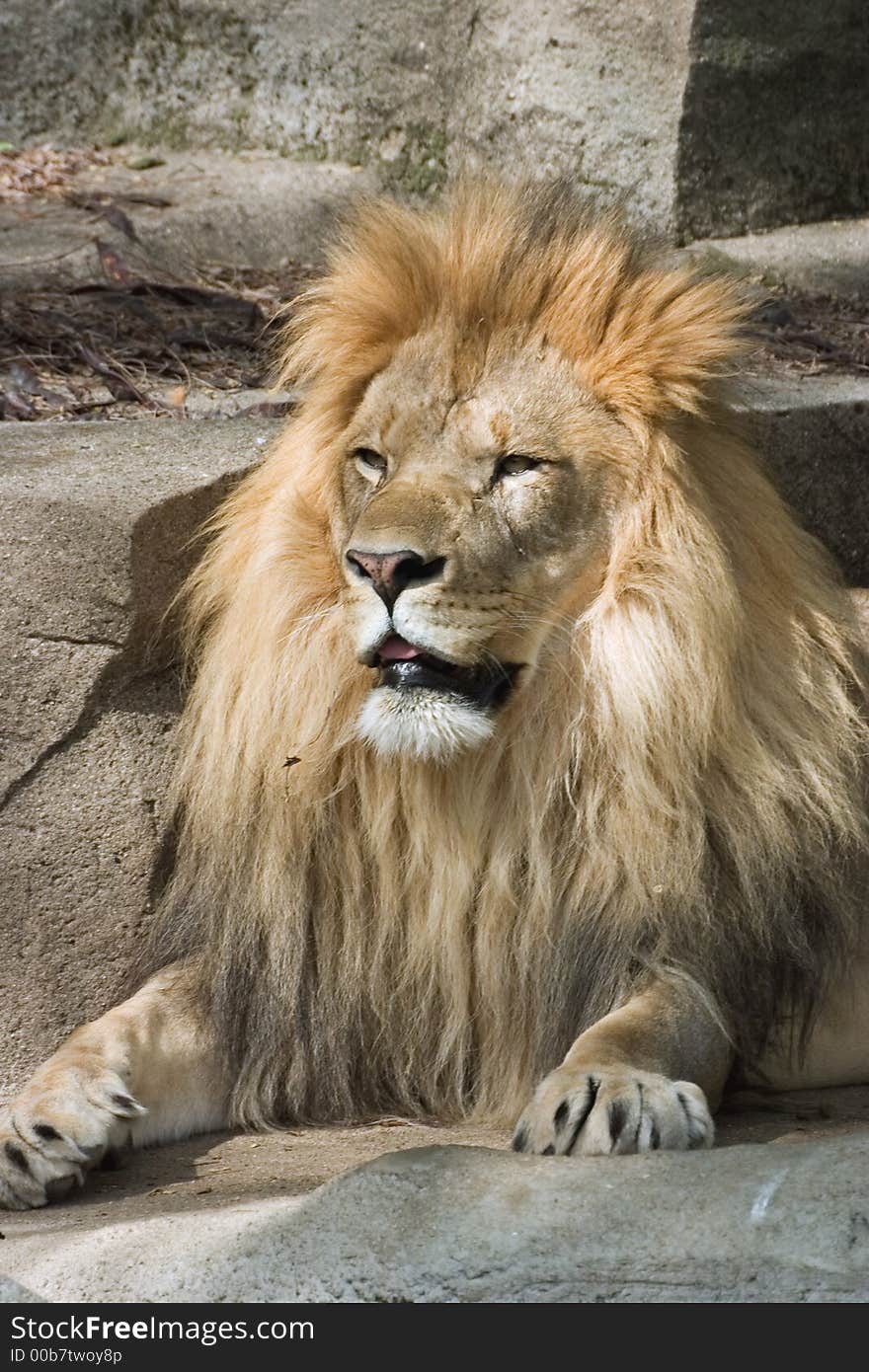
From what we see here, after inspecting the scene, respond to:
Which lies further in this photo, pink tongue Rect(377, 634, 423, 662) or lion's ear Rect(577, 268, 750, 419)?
lion's ear Rect(577, 268, 750, 419)

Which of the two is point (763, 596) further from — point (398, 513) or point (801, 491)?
point (801, 491)

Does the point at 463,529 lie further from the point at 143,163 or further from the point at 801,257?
the point at 143,163

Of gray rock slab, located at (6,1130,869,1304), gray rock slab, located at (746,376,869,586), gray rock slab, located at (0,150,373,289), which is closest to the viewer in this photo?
gray rock slab, located at (6,1130,869,1304)

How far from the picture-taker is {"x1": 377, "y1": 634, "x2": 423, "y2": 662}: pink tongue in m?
2.83

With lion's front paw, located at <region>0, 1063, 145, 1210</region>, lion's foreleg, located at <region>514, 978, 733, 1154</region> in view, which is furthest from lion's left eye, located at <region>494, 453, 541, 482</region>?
lion's front paw, located at <region>0, 1063, 145, 1210</region>

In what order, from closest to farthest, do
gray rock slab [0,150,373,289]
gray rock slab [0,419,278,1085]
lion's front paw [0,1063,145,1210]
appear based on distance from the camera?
lion's front paw [0,1063,145,1210], gray rock slab [0,419,278,1085], gray rock slab [0,150,373,289]

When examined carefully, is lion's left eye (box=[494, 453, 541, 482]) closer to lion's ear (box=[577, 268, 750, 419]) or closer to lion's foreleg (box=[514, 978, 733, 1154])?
lion's ear (box=[577, 268, 750, 419])

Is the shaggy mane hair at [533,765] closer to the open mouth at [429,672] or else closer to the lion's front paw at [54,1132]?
the open mouth at [429,672]

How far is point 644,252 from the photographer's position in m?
3.21

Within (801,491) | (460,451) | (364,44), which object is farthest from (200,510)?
(364,44)

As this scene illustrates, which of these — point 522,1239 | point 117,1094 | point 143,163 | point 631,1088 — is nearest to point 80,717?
point 117,1094

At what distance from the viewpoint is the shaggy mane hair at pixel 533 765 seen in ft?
9.81

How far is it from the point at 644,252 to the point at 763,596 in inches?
24.1

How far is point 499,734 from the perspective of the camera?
301cm
